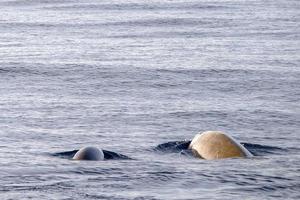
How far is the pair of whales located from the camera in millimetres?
22375

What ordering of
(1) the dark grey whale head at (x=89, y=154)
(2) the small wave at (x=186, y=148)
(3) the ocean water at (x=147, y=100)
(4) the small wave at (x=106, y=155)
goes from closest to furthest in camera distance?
(3) the ocean water at (x=147, y=100), (1) the dark grey whale head at (x=89, y=154), (4) the small wave at (x=106, y=155), (2) the small wave at (x=186, y=148)

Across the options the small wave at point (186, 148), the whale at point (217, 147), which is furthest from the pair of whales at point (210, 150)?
the small wave at point (186, 148)

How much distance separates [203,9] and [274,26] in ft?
29.5

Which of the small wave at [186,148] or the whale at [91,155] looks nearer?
the whale at [91,155]

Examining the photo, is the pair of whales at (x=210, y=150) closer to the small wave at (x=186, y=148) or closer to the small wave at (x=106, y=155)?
the small wave at (x=106, y=155)

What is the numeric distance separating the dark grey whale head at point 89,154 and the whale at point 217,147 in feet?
6.54

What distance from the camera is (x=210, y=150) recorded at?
2281 cm

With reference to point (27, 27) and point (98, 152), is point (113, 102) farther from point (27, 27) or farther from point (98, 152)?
point (27, 27)

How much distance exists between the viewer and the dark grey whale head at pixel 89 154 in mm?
22281

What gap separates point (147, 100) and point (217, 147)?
6976mm

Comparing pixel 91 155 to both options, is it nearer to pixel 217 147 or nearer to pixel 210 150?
pixel 210 150

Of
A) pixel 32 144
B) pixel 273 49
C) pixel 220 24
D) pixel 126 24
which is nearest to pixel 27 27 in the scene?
pixel 126 24

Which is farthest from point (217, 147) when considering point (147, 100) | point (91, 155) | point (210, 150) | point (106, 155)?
point (147, 100)

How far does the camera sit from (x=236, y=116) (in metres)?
27.3
